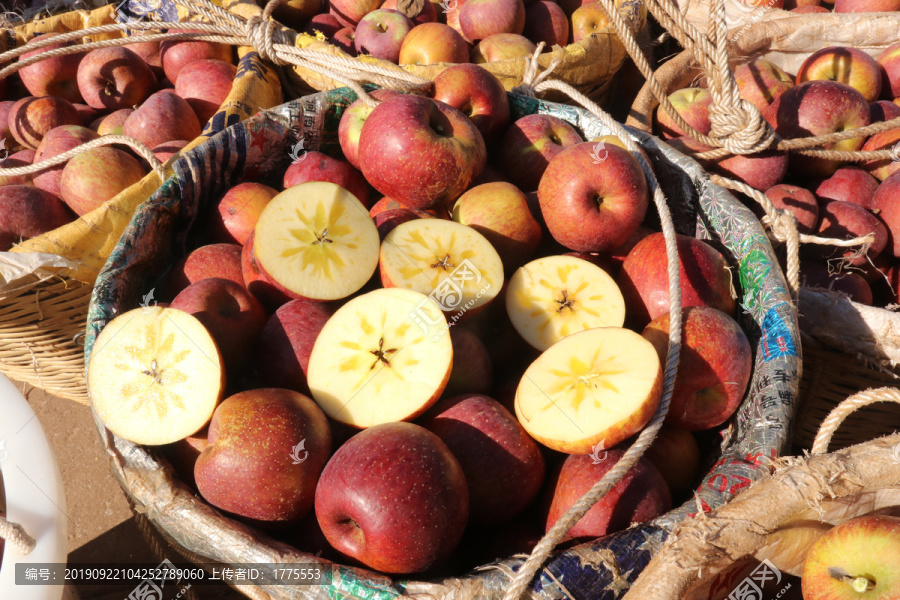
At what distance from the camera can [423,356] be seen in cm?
152

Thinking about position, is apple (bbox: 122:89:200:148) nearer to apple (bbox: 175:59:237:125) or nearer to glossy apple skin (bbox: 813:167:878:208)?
apple (bbox: 175:59:237:125)

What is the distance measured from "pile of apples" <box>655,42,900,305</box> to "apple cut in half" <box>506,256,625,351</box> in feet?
3.68

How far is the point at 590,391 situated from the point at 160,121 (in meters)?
2.62

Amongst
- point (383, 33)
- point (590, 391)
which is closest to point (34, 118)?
point (383, 33)

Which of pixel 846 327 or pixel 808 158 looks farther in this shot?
pixel 808 158

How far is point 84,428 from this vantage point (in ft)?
10.3

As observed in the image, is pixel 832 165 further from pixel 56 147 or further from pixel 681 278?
pixel 56 147

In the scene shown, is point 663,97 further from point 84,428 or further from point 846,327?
point 84,428

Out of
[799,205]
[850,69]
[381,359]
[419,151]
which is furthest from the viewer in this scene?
[850,69]

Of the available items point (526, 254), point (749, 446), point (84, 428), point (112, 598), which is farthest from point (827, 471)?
point (84, 428)

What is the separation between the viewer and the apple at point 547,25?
3523 mm

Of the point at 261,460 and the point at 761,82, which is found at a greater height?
the point at 761,82

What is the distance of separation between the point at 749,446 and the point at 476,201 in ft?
3.60

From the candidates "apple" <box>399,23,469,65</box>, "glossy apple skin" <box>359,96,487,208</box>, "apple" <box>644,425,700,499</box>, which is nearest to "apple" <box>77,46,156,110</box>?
"apple" <box>399,23,469,65</box>
